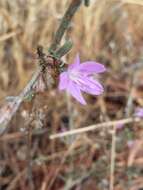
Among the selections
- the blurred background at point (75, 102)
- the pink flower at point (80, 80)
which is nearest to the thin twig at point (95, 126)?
the blurred background at point (75, 102)

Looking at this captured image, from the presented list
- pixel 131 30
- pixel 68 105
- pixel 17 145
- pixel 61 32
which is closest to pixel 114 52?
pixel 131 30

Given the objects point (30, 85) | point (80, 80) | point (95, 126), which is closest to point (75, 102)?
point (95, 126)

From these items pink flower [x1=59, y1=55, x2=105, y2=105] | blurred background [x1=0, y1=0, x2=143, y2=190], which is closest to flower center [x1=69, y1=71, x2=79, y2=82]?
pink flower [x1=59, y1=55, x2=105, y2=105]

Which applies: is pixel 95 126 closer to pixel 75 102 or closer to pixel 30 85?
pixel 75 102

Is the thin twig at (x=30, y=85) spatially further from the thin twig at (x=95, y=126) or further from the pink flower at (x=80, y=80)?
the thin twig at (x=95, y=126)

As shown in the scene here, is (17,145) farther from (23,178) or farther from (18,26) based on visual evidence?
(18,26)

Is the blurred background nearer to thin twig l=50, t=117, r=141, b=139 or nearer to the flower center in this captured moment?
thin twig l=50, t=117, r=141, b=139
